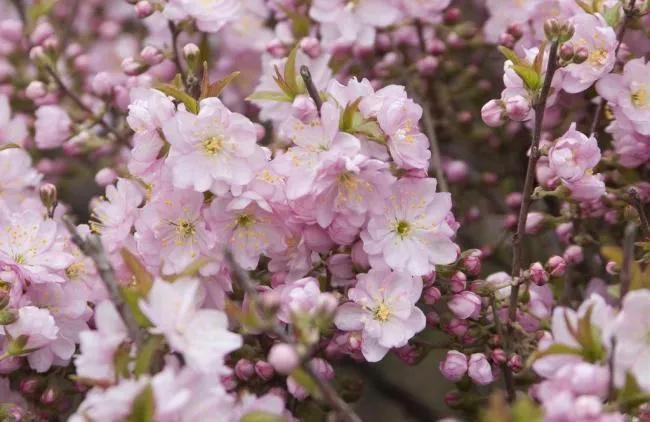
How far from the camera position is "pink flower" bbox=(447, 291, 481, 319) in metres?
1.09

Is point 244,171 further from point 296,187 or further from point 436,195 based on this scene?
point 436,195

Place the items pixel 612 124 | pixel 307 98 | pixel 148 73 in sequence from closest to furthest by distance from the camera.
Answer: pixel 307 98, pixel 612 124, pixel 148 73

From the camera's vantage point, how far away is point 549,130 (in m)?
1.41

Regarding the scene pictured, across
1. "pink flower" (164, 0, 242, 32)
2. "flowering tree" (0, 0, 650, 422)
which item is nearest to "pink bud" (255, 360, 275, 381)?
"flowering tree" (0, 0, 650, 422)

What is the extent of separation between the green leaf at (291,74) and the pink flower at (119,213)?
0.78ft

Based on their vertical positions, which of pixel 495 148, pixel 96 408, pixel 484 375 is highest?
pixel 96 408

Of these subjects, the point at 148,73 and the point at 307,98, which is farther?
the point at 148,73

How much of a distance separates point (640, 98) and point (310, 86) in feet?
1.50

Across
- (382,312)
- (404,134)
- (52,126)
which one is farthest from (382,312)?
(52,126)

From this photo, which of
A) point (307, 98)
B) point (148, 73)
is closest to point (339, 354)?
point (307, 98)

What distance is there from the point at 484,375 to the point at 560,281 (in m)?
0.27

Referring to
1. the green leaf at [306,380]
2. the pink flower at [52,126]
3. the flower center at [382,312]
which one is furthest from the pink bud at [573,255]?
the pink flower at [52,126]

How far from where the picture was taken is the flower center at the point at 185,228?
1.08 metres

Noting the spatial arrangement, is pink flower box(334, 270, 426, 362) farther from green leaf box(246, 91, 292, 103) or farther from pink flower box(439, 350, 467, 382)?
green leaf box(246, 91, 292, 103)
